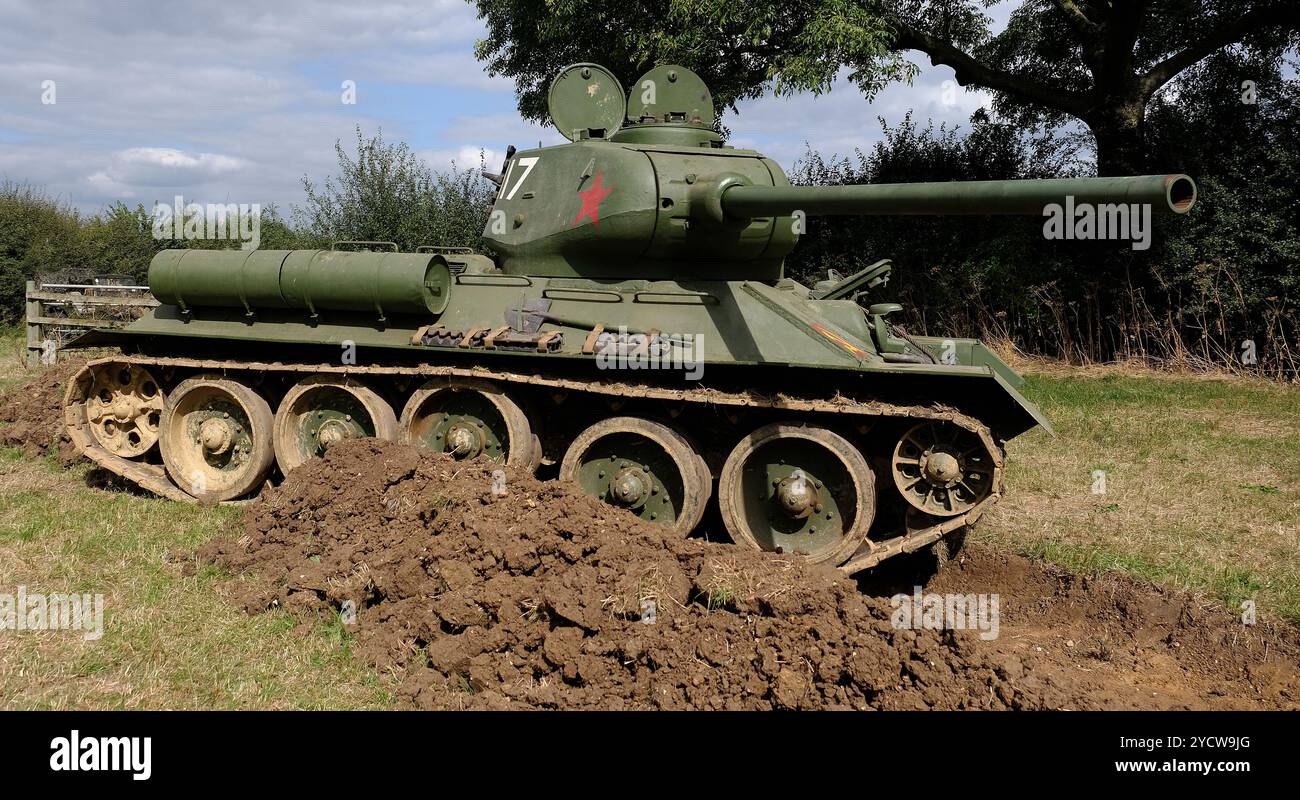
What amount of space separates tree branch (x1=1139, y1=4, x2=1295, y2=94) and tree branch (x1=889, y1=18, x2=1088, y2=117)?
117 centimetres

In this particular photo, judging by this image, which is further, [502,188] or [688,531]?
[502,188]

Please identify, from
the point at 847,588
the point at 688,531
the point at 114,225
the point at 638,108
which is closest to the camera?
the point at 847,588

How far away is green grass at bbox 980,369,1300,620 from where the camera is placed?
783 cm

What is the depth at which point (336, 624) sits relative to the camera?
6.84m

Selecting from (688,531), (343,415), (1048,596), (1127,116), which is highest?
(1127,116)

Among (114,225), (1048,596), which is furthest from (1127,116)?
(114,225)

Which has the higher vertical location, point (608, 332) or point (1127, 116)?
point (1127, 116)

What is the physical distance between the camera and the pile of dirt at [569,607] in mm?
5492

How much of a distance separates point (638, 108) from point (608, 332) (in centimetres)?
311

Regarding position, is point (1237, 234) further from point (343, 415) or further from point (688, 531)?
point (343, 415)

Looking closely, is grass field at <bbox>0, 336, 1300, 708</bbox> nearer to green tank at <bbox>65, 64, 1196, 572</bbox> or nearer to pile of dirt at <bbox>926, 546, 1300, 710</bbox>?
pile of dirt at <bbox>926, 546, 1300, 710</bbox>

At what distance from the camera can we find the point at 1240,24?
15.9 metres

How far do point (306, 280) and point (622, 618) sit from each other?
181 inches

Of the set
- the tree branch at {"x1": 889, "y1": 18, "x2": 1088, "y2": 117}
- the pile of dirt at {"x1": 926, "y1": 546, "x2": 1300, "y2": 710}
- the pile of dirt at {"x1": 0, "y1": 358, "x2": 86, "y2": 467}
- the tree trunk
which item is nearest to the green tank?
the pile of dirt at {"x1": 926, "y1": 546, "x2": 1300, "y2": 710}
